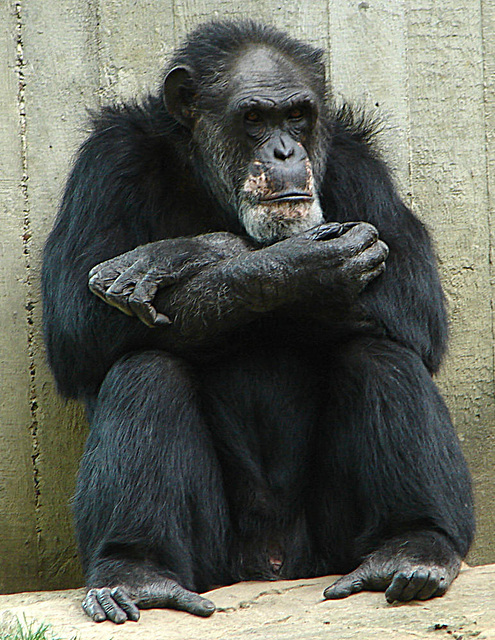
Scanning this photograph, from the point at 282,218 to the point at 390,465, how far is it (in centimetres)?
103

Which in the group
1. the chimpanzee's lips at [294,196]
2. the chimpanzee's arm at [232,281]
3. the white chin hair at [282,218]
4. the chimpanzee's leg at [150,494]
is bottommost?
the chimpanzee's leg at [150,494]

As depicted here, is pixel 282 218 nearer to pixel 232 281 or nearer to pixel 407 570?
pixel 232 281

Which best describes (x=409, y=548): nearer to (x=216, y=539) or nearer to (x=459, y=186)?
(x=216, y=539)

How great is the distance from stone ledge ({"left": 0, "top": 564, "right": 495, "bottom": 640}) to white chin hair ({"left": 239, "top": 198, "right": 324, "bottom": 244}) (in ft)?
4.43

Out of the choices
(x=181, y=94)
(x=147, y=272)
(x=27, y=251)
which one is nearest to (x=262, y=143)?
(x=181, y=94)

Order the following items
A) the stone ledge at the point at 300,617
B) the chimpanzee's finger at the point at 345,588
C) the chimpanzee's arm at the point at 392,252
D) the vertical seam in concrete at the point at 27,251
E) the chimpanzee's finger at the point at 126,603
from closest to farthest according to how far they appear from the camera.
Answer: the stone ledge at the point at 300,617, the chimpanzee's finger at the point at 126,603, the chimpanzee's finger at the point at 345,588, the chimpanzee's arm at the point at 392,252, the vertical seam in concrete at the point at 27,251

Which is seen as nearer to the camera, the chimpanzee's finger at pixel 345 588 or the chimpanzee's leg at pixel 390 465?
the chimpanzee's finger at pixel 345 588

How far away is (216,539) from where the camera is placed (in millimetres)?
4059

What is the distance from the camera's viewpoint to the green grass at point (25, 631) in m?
3.34

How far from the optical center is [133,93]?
5090 mm

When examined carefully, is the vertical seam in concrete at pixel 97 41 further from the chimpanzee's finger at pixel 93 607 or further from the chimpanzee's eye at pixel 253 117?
the chimpanzee's finger at pixel 93 607

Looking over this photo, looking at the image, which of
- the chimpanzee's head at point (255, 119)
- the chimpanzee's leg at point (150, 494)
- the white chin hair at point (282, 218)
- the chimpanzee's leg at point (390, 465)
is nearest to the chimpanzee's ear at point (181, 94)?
the chimpanzee's head at point (255, 119)

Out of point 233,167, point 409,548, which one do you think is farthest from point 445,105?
point 409,548

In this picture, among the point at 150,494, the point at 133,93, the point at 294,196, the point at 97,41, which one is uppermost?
the point at 97,41
